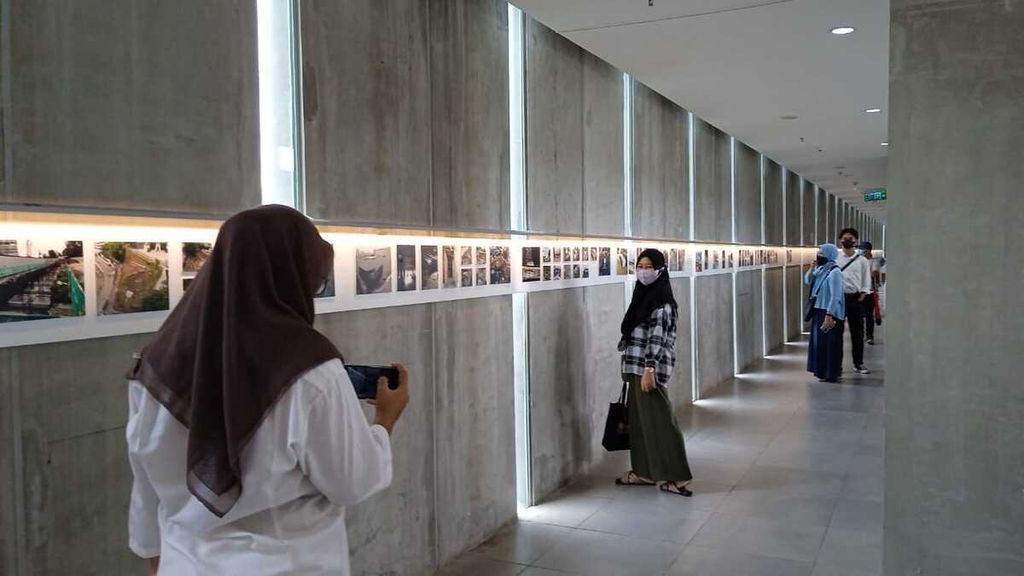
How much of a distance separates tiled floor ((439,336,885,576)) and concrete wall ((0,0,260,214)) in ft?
10.0

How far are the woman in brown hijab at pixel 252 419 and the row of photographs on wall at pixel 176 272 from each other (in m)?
0.70

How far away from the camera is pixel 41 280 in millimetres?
2584

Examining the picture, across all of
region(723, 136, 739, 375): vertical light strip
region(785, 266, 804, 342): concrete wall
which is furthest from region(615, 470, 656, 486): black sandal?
region(785, 266, 804, 342): concrete wall

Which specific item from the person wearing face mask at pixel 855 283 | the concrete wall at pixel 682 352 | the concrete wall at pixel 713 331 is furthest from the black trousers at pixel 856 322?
the concrete wall at pixel 682 352

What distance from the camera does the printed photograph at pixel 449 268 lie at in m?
5.03

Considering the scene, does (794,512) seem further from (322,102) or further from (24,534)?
(24,534)

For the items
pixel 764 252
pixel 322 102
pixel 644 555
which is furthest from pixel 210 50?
pixel 764 252

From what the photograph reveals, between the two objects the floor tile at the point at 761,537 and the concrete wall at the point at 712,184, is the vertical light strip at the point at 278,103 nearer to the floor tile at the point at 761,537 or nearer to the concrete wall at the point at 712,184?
the floor tile at the point at 761,537

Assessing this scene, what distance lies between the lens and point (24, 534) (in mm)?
2584

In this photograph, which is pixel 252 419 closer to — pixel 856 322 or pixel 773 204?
pixel 856 322

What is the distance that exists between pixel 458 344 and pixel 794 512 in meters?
3.00

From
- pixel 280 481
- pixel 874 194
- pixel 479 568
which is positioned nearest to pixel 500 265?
pixel 479 568

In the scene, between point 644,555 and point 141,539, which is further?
point 644,555

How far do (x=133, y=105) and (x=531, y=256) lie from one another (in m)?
3.62
